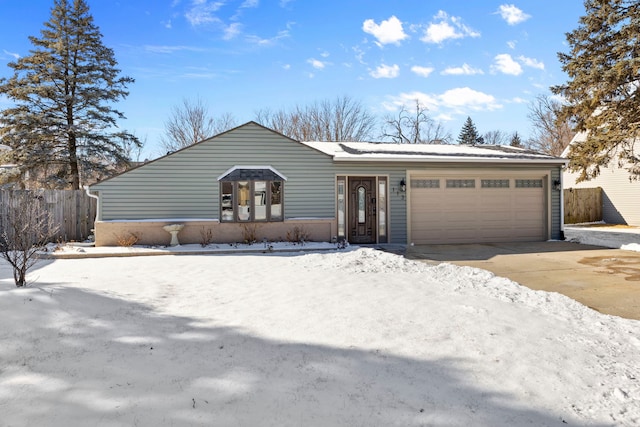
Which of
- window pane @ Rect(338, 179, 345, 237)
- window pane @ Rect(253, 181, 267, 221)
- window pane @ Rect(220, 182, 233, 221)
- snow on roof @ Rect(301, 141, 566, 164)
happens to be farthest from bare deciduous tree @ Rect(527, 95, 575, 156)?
window pane @ Rect(220, 182, 233, 221)

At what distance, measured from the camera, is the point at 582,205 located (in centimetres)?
1939

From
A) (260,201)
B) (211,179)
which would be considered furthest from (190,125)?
(260,201)

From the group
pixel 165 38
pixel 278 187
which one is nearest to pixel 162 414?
pixel 278 187

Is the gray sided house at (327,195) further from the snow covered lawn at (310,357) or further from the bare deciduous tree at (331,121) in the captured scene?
the bare deciduous tree at (331,121)

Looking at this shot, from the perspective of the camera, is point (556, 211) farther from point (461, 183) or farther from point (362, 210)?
point (362, 210)

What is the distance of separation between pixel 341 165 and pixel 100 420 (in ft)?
30.5

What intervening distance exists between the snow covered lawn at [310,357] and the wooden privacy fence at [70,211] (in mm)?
7163

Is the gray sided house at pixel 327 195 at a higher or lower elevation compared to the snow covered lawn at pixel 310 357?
higher

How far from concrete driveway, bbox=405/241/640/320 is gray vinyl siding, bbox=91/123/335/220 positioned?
10.9ft

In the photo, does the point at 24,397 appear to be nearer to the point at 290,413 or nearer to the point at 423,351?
the point at 290,413

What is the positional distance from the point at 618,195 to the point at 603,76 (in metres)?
9.35

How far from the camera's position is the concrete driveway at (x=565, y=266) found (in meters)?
5.34

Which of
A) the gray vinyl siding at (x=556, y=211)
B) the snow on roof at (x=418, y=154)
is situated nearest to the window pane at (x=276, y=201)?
the snow on roof at (x=418, y=154)

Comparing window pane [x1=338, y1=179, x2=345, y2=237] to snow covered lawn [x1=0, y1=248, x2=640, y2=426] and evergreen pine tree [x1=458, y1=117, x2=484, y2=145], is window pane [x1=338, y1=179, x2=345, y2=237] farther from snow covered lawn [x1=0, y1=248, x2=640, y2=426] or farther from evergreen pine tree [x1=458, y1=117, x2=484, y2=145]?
evergreen pine tree [x1=458, y1=117, x2=484, y2=145]
